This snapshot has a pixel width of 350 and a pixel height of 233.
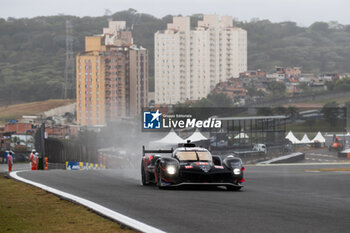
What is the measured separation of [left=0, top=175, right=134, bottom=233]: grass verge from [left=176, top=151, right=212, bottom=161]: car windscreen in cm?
405

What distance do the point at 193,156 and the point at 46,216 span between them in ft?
23.6

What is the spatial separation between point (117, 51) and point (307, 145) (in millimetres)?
87373

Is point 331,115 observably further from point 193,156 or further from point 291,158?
point 193,156

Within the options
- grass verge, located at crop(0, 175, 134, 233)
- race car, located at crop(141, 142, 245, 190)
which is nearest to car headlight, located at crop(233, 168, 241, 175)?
race car, located at crop(141, 142, 245, 190)

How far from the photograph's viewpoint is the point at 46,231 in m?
10.2

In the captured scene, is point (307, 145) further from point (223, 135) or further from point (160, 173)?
point (160, 173)

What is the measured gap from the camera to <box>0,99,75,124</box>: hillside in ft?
587

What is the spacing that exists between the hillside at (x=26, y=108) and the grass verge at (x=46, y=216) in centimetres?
16639

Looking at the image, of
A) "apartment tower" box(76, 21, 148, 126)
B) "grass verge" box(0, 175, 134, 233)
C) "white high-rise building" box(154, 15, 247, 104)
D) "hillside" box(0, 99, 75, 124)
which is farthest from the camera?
"white high-rise building" box(154, 15, 247, 104)

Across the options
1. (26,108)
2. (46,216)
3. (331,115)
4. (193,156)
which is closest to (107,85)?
(26,108)

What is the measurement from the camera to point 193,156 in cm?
1859

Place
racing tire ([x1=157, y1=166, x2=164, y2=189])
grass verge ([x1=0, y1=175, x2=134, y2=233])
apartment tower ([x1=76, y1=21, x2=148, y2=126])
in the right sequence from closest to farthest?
grass verge ([x1=0, y1=175, x2=134, y2=233]) → racing tire ([x1=157, y1=166, x2=164, y2=189]) → apartment tower ([x1=76, y1=21, x2=148, y2=126])

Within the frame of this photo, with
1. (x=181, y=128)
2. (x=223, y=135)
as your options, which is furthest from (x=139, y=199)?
(x=181, y=128)

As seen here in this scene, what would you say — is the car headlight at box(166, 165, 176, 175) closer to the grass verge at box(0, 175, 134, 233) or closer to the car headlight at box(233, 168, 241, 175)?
the car headlight at box(233, 168, 241, 175)
